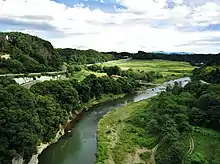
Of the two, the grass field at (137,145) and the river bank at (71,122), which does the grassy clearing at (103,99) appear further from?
the grass field at (137,145)

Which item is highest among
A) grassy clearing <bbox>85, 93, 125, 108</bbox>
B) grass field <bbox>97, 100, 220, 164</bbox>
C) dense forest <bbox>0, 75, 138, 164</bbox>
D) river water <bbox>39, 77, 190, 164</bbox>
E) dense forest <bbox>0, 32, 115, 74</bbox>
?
dense forest <bbox>0, 32, 115, 74</bbox>

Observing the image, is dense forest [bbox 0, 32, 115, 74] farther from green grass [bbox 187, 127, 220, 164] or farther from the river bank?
green grass [bbox 187, 127, 220, 164]

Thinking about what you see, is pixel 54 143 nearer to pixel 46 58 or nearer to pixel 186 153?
pixel 186 153

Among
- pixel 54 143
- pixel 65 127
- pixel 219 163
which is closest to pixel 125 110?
pixel 65 127

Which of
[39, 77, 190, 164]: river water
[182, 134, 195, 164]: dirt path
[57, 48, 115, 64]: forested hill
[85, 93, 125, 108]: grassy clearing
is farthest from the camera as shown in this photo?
[57, 48, 115, 64]: forested hill

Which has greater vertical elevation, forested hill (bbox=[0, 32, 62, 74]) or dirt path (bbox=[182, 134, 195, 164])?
forested hill (bbox=[0, 32, 62, 74])

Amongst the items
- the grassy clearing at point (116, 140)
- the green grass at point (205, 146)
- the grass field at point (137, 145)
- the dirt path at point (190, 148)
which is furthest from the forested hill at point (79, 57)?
the dirt path at point (190, 148)

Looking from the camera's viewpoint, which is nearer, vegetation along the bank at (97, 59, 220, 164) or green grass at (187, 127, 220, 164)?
green grass at (187, 127, 220, 164)

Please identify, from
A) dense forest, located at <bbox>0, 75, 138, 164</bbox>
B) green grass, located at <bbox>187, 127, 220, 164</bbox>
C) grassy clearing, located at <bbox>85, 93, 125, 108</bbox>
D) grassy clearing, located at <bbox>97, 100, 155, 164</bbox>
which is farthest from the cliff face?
grassy clearing, located at <bbox>85, 93, 125, 108</bbox>
